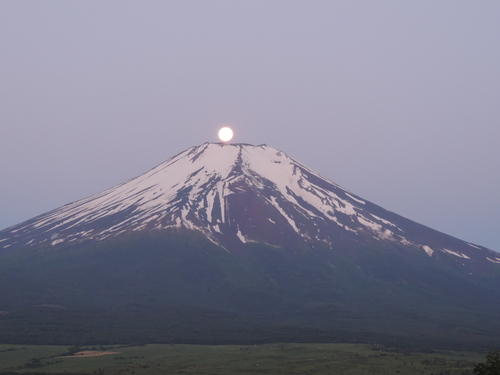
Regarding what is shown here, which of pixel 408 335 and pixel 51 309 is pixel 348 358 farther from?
pixel 51 309

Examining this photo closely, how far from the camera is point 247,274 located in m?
155

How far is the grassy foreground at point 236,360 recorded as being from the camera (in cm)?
7125

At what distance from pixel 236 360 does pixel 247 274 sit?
76318mm

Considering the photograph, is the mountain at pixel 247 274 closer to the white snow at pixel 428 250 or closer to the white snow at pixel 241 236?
the white snow at pixel 241 236

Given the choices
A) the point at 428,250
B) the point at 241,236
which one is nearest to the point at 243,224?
the point at 241,236

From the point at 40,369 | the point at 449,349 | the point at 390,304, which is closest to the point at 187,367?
the point at 40,369

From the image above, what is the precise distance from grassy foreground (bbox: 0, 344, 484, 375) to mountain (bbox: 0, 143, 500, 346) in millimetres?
9856

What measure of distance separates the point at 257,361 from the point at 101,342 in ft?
84.2

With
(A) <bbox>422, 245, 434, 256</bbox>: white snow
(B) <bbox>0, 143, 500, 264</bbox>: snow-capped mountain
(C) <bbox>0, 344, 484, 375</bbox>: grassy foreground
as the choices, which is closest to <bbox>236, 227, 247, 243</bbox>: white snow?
(B) <bbox>0, 143, 500, 264</bbox>: snow-capped mountain

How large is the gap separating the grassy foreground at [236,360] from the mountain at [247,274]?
986cm

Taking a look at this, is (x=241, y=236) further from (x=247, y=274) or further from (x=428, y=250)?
(x=428, y=250)

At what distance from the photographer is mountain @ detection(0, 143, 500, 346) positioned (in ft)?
374

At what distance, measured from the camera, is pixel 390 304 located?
5556 inches

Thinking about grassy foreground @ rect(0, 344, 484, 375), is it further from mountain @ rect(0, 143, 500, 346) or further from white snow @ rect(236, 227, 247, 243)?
white snow @ rect(236, 227, 247, 243)
